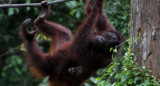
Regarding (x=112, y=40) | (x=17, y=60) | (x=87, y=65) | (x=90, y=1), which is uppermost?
(x=90, y=1)

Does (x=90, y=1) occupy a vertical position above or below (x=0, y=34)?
above

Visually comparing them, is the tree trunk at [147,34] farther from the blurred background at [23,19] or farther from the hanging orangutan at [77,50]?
the blurred background at [23,19]

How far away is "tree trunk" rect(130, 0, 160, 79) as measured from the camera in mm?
2316

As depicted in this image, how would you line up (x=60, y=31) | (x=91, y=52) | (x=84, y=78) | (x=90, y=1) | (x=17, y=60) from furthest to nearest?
(x=17, y=60)
(x=60, y=31)
(x=84, y=78)
(x=91, y=52)
(x=90, y=1)

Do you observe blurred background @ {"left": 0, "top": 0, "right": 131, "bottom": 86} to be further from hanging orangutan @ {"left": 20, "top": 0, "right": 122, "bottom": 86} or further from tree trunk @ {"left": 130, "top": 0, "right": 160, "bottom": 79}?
tree trunk @ {"left": 130, "top": 0, "right": 160, "bottom": 79}

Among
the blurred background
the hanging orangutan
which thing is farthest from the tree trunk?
the blurred background

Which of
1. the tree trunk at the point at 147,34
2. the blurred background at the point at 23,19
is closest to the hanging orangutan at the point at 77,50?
the blurred background at the point at 23,19

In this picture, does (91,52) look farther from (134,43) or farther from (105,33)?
(134,43)

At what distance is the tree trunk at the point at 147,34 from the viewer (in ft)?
7.60

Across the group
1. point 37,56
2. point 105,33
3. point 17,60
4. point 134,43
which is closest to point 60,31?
point 37,56

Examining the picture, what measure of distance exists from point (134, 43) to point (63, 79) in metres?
1.66

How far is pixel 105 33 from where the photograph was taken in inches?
135

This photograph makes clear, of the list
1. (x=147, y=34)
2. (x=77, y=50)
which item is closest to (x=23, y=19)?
(x=77, y=50)

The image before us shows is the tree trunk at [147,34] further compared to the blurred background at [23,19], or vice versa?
the blurred background at [23,19]
